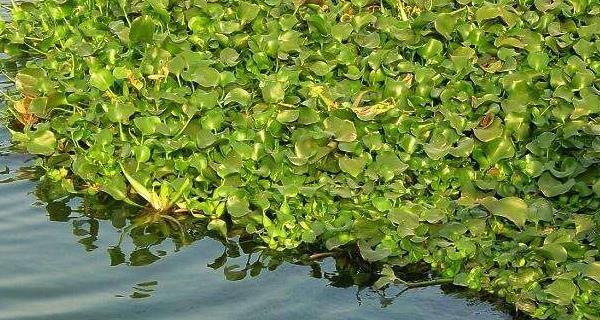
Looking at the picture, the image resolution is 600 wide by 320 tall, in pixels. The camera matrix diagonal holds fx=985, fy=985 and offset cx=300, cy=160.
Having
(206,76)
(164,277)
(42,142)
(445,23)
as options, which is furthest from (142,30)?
(445,23)

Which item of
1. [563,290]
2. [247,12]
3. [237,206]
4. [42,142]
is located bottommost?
[563,290]

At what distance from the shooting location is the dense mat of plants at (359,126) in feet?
13.5

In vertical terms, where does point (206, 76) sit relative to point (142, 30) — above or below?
below

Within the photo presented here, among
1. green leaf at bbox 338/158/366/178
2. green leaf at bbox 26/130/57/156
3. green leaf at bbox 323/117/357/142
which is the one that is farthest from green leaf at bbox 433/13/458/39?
green leaf at bbox 26/130/57/156

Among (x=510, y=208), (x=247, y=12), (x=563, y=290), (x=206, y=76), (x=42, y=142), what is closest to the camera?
(x=563, y=290)

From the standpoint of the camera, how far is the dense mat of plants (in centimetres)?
412

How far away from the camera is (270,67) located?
496 centimetres

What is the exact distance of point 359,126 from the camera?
14.9ft

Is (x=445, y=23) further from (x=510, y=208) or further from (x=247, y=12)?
(x=510, y=208)

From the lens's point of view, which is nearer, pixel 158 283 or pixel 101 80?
pixel 158 283

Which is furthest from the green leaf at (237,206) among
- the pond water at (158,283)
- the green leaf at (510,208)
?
the green leaf at (510,208)

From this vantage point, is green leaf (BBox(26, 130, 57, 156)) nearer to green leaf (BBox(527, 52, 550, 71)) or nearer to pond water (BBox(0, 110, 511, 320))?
pond water (BBox(0, 110, 511, 320))

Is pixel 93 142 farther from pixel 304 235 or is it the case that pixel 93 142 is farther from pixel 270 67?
pixel 304 235

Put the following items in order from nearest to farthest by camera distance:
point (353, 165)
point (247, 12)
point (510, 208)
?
point (510, 208) → point (353, 165) → point (247, 12)
